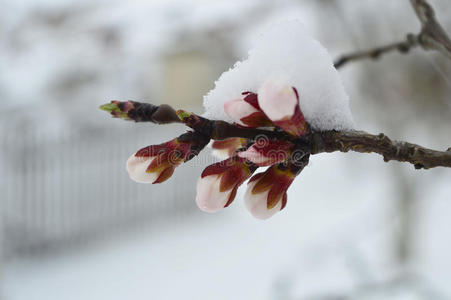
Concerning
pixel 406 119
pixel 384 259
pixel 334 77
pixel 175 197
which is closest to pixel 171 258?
pixel 175 197

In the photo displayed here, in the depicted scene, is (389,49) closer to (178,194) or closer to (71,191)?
(71,191)

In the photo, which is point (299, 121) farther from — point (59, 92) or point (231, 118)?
point (59, 92)

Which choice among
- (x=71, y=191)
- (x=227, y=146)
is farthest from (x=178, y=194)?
(x=227, y=146)

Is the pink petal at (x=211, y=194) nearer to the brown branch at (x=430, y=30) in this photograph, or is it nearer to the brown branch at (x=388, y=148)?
the brown branch at (x=388, y=148)

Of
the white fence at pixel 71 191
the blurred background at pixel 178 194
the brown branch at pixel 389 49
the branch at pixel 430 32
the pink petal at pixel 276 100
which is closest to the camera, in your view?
the pink petal at pixel 276 100

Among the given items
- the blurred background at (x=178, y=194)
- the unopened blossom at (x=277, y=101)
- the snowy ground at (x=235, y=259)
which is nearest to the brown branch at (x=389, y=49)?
the unopened blossom at (x=277, y=101)

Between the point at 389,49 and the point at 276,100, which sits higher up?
the point at 389,49
